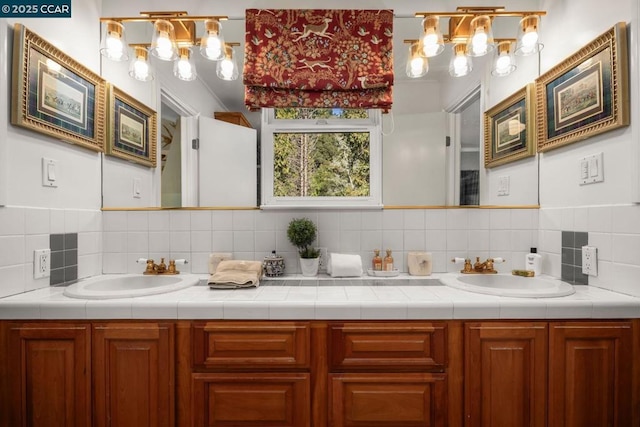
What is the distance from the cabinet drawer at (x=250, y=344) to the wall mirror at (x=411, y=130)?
79cm

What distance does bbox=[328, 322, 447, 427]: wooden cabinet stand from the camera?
3.62 ft

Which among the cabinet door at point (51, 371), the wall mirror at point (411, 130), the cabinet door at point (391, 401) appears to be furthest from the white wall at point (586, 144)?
the cabinet door at point (51, 371)

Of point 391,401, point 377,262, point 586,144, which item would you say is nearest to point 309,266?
point 377,262

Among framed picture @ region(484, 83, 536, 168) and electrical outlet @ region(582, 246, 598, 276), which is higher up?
framed picture @ region(484, 83, 536, 168)

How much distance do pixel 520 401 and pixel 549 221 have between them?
A: 88cm

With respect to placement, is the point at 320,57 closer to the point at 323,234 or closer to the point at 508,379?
the point at 323,234

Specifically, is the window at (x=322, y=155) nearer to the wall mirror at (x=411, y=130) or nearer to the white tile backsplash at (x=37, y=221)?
the wall mirror at (x=411, y=130)

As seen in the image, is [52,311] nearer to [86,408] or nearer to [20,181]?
[86,408]

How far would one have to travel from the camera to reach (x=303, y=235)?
61.7 inches

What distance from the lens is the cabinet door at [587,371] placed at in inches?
43.3

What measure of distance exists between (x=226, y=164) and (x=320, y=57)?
0.73 m

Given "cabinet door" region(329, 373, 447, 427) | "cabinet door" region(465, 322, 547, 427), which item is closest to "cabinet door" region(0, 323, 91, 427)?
"cabinet door" region(329, 373, 447, 427)

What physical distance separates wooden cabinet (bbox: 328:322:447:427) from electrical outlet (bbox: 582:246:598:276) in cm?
73

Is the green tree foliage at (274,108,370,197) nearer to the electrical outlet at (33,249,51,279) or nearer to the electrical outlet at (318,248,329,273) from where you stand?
the electrical outlet at (318,248,329,273)
